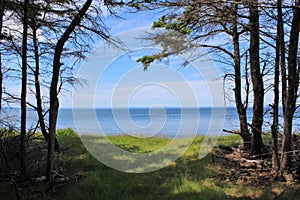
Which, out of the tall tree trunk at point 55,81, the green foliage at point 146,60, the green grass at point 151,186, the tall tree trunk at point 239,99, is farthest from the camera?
the green foliage at point 146,60

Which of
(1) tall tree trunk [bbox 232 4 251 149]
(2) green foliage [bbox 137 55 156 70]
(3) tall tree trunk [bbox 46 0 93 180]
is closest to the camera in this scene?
(3) tall tree trunk [bbox 46 0 93 180]

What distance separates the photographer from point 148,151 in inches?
304

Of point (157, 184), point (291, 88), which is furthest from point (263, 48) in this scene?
point (157, 184)

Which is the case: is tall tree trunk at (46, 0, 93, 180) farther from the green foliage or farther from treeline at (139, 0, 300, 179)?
the green foliage

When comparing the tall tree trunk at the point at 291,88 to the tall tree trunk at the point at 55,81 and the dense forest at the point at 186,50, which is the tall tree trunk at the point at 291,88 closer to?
the dense forest at the point at 186,50

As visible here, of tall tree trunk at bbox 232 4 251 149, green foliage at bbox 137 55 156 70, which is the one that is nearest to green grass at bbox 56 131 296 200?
tall tree trunk at bbox 232 4 251 149

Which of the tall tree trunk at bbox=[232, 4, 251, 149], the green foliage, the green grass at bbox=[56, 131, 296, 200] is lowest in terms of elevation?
the green grass at bbox=[56, 131, 296, 200]

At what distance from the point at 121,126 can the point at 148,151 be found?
394cm

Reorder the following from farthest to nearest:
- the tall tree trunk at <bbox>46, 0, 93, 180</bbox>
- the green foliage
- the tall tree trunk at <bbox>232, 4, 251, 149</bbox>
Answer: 1. the green foliage
2. the tall tree trunk at <bbox>232, 4, 251, 149</bbox>
3. the tall tree trunk at <bbox>46, 0, 93, 180</bbox>

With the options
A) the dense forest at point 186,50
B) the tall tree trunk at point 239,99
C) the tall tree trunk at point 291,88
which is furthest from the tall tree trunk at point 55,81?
the tall tree trunk at point 239,99

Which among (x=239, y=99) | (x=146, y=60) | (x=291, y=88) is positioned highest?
(x=146, y=60)

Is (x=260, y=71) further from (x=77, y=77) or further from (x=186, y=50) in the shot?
(x=77, y=77)

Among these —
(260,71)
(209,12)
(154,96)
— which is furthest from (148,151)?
(209,12)

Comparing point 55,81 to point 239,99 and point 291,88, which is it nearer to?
point 291,88
